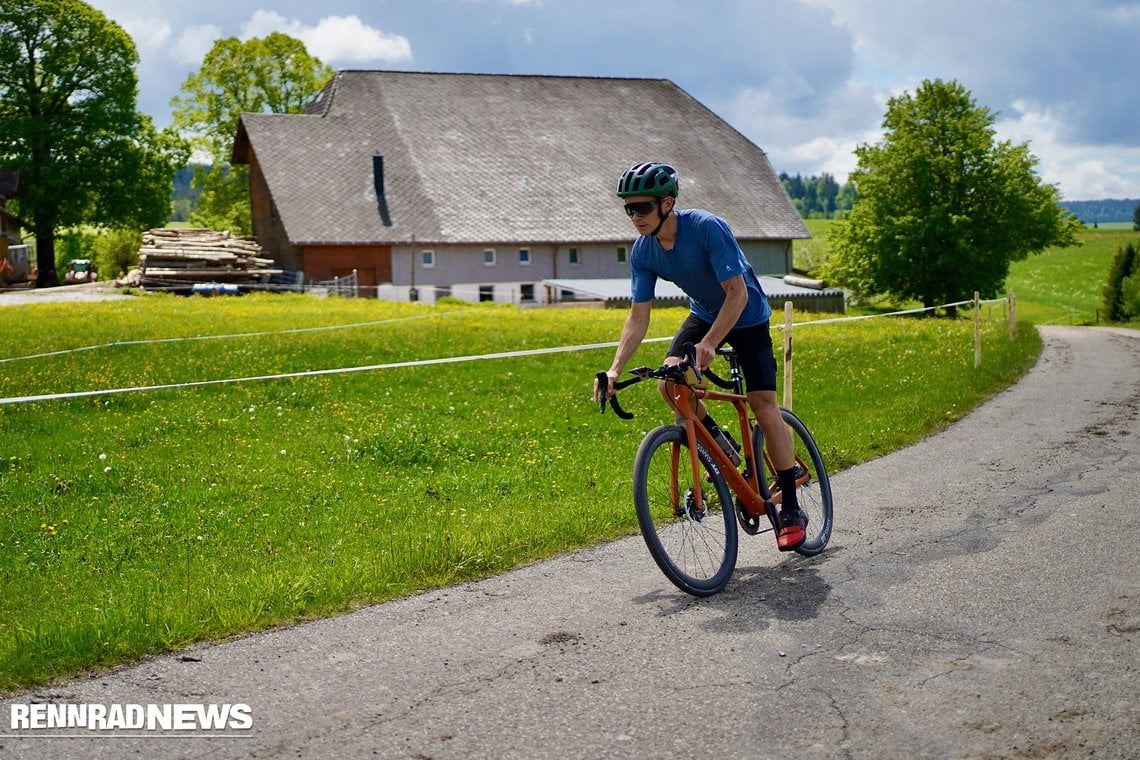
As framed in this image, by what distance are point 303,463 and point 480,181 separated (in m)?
49.5

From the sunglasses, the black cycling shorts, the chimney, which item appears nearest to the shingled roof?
the chimney

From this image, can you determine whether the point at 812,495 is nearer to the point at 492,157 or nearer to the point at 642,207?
the point at 642,207

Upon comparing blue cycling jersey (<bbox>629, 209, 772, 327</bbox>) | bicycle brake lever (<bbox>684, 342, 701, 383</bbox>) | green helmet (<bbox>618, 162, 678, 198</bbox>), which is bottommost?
bicycle brake lever (<bbox>684, 342, 701, 383</bbox>)

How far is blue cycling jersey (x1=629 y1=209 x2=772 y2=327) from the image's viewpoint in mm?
6418

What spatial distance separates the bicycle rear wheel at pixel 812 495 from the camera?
24.0ft

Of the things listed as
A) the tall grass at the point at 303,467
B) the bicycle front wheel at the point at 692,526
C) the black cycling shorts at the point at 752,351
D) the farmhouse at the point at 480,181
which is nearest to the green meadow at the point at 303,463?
the tall grass at the point at 303,467

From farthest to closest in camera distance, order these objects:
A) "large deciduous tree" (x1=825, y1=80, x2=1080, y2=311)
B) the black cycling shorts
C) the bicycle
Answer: "large deciduous tree" (x1=825, y1=80, x2=1080, y2=311) → the black cycling shorts → the bicycle

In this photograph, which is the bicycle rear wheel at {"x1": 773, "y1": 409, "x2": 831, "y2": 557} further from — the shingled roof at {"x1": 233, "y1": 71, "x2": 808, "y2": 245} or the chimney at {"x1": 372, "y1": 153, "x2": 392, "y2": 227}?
the chimney at {"x1": 372, "y1": 153, "x2": 392, "y2": 227}

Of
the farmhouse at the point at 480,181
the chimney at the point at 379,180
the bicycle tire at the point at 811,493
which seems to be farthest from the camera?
the chimney at the point at 379,180

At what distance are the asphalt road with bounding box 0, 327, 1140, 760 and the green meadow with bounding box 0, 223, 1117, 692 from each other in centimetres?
46

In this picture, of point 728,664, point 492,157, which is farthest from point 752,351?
point 492,157

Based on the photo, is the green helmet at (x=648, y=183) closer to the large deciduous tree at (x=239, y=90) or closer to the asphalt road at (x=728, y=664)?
the asphalt road at (x=728, y=664)

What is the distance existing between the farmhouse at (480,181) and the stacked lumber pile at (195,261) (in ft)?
10.2

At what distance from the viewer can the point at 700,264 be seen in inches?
258
